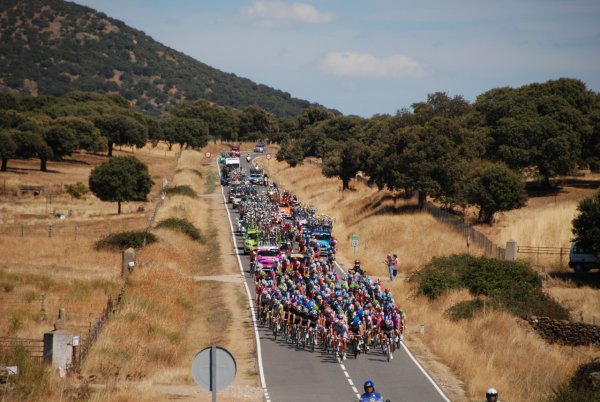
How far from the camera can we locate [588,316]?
41.3 meters

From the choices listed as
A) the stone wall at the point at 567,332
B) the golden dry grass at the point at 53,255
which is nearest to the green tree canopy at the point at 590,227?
the stone wall at the point at 567,332

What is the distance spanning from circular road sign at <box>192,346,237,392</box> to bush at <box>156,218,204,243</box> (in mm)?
47792

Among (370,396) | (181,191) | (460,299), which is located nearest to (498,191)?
(460,299)

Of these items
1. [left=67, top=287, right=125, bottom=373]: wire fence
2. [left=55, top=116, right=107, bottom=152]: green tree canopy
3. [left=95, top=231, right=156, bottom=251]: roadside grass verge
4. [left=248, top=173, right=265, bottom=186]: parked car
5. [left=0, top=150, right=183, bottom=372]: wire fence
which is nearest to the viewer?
[left=67, top=287, right=125, bottom=373]: wire fence

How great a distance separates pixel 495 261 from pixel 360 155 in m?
46.8

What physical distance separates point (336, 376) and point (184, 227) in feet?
121

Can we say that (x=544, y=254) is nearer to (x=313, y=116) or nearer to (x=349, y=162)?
(x=349, y=162)

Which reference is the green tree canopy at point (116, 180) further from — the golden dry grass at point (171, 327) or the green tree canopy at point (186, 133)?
the green tree canopy at point (186, 133)

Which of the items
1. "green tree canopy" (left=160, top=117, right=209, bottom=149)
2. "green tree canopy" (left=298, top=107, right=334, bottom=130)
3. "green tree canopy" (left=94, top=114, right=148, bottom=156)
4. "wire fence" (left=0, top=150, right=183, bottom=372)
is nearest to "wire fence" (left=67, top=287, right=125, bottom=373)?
"wire fence" (left=0, top=150, right=183, bottom=372)

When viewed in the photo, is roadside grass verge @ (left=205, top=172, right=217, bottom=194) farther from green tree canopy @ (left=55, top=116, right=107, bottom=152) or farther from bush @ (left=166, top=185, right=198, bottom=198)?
green tree canopy @ (left=55, top=116, right=107, bottom=152)

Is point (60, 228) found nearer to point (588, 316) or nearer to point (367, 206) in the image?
point (367, 206)

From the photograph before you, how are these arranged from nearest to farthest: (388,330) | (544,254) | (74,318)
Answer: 1. (388,330)
2. (74,318)
3. (544,254)

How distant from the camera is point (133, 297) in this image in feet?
122

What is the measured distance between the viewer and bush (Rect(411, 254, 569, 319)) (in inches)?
1528
